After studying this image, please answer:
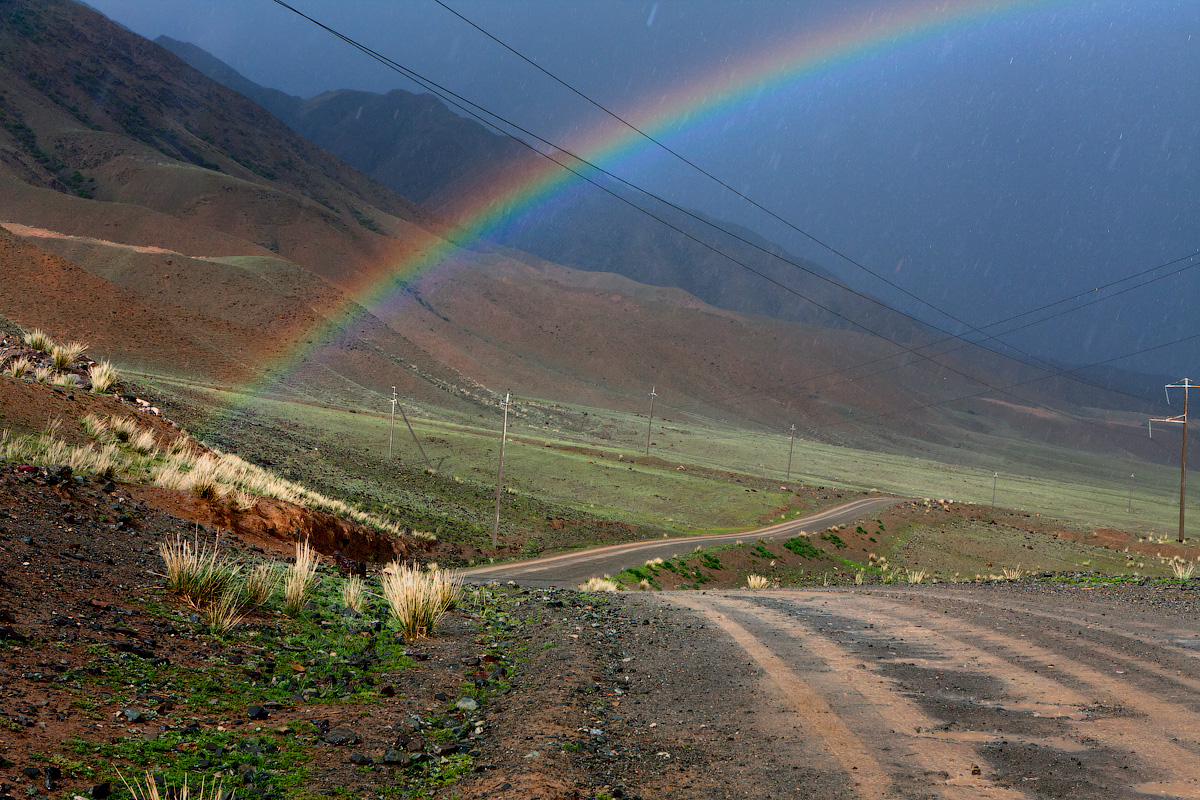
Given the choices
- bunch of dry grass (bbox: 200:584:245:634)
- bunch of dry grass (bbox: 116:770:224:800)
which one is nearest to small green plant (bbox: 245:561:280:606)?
bunch of dry grass (bbox: 200:584:245:634)

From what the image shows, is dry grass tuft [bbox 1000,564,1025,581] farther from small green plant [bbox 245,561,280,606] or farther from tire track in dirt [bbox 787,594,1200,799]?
small green plant [bbox 245,561,280,606]

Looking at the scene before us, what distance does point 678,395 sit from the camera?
479ft

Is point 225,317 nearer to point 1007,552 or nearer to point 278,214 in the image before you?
point 278,214

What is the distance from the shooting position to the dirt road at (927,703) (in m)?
5.41

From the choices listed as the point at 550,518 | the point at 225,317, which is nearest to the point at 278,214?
the point at 225,317

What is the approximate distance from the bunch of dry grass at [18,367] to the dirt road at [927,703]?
58.7ft

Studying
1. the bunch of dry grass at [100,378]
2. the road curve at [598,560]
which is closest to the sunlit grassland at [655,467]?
the road curve at [598,560]

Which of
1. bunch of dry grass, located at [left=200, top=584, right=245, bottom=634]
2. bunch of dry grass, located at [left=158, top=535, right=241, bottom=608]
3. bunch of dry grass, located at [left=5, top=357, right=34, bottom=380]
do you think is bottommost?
bunch of dry grass, located at [left=200, top=584, right=245, bottom=634]

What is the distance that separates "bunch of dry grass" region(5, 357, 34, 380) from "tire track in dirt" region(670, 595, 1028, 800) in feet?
63.5

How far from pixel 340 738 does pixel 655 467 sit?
60644 mm

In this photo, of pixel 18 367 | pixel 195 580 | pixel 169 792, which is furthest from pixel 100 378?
pixel 169 792

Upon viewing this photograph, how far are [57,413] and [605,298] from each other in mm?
168533

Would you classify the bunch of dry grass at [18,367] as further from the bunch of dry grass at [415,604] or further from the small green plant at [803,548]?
the small green plant at [803,548]

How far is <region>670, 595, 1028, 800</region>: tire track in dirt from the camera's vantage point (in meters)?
5.34
